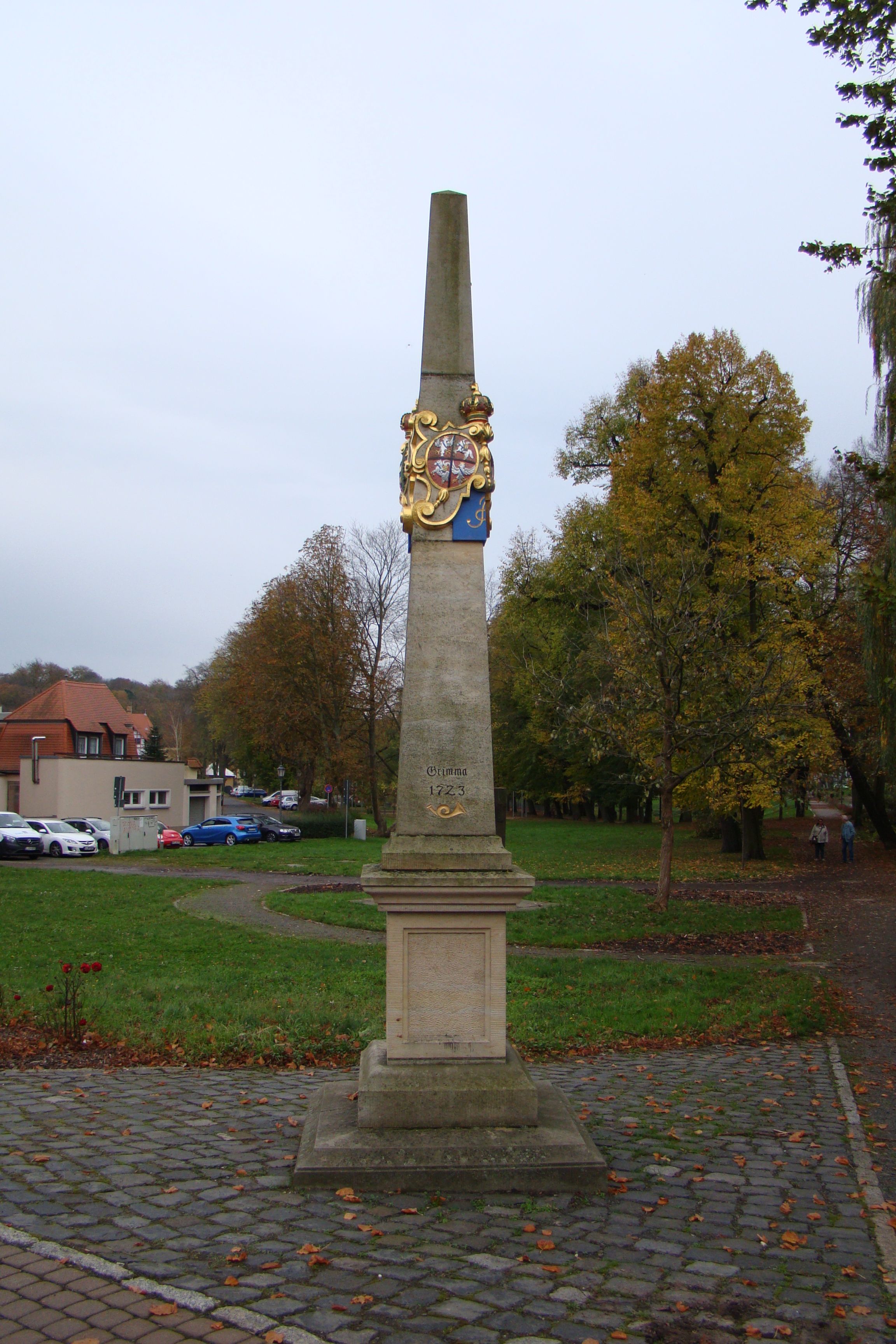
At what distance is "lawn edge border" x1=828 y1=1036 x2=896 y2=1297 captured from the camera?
4.44m

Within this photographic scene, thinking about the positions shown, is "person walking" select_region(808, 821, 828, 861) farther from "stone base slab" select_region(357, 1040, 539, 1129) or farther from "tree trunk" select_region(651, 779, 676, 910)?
"stone base slab" select_region(357, 1040, 539, 1129)

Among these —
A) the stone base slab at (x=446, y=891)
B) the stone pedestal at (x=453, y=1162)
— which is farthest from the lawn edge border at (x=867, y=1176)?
the stone base slab at (x=446, y=891)

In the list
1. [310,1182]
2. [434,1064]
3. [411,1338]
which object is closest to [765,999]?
[434,1064]

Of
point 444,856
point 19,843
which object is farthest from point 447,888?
point 19,843

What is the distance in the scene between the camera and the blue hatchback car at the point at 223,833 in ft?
138

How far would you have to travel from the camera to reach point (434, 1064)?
18.3 ft

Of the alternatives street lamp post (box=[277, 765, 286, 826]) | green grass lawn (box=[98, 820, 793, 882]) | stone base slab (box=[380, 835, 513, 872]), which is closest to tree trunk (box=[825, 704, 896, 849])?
green grass lawn (box=[98, 820, 793, 882])

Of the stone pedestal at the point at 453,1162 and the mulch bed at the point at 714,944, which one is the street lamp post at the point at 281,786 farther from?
the stone pedestal at the point at 453,1162

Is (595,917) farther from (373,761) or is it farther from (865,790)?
(373,761)

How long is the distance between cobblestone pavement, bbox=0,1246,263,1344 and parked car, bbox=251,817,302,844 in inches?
1575

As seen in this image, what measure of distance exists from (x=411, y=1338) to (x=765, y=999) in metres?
7.64

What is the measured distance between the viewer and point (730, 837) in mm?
32938

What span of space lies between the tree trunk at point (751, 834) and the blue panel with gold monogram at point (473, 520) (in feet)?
75.5

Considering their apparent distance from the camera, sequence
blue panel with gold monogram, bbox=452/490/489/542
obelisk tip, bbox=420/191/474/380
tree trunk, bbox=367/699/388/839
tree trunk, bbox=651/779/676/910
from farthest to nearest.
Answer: tree trunk, bbox=367/699/388/839 < tree trunk, bbox=651/779/676/910 < obelisk tip, bbox=420/191/474/380 < blue panel with gold monogram, bbox=452/490/489/542
